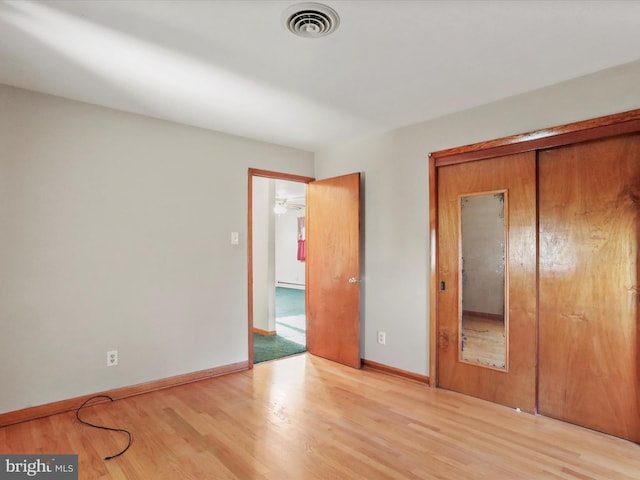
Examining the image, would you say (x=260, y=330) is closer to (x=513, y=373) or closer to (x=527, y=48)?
(x=513, y=373)

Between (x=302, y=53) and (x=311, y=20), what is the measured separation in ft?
1.13

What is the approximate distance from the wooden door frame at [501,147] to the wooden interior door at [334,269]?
2.54ft

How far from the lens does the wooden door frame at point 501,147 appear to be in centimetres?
237

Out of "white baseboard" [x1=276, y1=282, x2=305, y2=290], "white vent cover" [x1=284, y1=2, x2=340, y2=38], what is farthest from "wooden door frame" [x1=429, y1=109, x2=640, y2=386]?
"white baseboard" [x1=276, y1=282, x2=305, y2=290]

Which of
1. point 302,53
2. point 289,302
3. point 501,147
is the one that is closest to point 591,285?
point 501,147

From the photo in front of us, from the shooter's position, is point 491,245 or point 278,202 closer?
point 491,245

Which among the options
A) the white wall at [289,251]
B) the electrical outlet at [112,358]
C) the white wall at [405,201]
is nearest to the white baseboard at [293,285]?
the white wall at [289,251]

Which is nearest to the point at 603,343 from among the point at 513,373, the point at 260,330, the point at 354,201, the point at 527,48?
the point at 513,373

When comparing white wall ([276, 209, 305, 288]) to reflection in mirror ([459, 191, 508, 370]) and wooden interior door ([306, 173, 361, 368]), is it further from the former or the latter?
reflection in mirror ([459, 191, 508, 370])

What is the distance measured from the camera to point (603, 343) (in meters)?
2.45

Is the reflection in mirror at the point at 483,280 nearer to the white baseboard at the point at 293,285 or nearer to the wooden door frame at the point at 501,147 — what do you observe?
the wooden door frame at the point at 501,147

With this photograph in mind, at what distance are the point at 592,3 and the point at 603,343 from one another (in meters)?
2.00

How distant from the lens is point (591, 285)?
2504mm

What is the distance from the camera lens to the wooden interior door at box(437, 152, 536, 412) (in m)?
2.76
